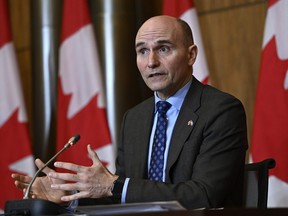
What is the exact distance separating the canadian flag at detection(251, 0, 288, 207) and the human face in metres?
1.07

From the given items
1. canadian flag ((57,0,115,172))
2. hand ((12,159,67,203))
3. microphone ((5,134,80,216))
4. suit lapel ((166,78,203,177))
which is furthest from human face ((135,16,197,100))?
canadian flag ((57,0,115,172))

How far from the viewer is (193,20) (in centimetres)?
457

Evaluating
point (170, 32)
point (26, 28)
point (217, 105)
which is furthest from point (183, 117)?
point (26, 28)

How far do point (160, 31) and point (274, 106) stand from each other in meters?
1.27

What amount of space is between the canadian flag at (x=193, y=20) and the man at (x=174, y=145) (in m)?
1.18

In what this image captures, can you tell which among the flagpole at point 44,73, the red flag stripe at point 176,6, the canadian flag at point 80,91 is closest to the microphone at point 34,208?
the canadian flag at point 80,91

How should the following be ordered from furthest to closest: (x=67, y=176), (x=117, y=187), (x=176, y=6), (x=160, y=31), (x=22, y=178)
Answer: (x=176, y=6), (x=160, y=31), (x=22, y=178), (x=117, y=187), (x=67, y=176)

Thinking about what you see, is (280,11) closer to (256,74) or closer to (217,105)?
(256,74)

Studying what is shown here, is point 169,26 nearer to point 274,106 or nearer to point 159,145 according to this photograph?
point 159,145

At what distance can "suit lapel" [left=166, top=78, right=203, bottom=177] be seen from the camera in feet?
9.44

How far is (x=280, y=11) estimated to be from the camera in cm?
402

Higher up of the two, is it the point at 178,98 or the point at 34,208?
the point at 178,98

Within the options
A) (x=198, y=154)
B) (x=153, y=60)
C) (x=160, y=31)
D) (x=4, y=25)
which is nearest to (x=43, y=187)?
(x=198, y=154)

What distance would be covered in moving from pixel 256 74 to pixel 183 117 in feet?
5.66
